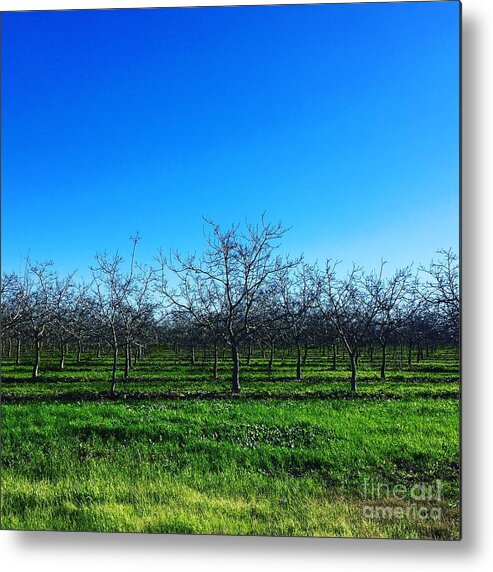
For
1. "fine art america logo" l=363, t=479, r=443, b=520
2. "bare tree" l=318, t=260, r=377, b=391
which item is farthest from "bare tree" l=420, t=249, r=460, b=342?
"fine art america logo" l=363, t=479, r=443, b=520

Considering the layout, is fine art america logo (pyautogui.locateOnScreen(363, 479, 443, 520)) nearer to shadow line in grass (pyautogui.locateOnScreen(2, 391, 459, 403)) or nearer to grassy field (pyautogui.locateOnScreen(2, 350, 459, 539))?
grassy field (pyautogui.locateOnScreen(2, 350, 459, 539))

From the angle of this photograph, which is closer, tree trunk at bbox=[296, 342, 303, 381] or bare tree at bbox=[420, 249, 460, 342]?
bare tree at bbox=[420, 249, 460, 342]

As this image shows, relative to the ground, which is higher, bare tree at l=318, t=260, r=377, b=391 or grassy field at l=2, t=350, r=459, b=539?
bare tree at l=318, t=260, r=377, b=391

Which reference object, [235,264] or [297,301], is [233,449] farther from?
[235,264]

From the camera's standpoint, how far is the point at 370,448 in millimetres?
4398

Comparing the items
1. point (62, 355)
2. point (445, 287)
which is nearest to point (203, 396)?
point (62, 355)

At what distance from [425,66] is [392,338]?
6.39 ft

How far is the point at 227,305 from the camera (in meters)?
4.84

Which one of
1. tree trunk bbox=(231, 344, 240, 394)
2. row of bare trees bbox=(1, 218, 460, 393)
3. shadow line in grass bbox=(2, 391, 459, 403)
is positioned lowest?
shadow line in grass bbox=(2, 391, 459, 403)

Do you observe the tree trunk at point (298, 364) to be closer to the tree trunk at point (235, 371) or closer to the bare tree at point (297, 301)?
the bare tree at point (297, 301)

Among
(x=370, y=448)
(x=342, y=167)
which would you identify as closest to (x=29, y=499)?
(x=370, y=448)

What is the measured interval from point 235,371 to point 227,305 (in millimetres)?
492

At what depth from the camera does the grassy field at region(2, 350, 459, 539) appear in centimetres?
415

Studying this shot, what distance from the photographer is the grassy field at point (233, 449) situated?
4.15 m
